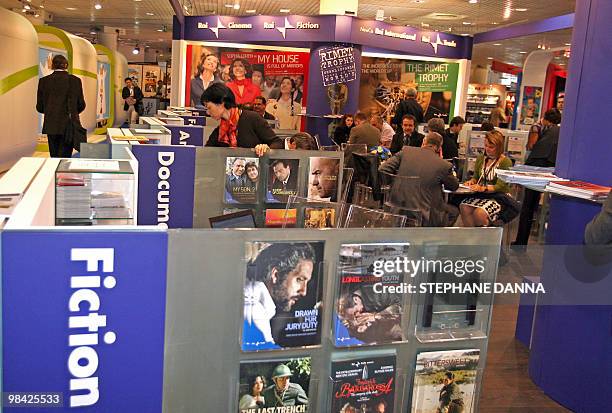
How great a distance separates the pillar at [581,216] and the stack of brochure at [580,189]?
0.32 feet

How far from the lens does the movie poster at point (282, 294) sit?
1.38 m

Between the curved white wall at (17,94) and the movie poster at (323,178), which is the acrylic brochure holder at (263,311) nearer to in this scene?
the movie poster at (323,178)

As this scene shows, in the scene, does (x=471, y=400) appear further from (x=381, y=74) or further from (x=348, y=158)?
(x=381, y=74)

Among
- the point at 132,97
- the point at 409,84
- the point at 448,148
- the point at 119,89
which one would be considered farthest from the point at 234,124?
the point at 119,89

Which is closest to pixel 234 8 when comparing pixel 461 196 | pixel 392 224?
pixel 461 196

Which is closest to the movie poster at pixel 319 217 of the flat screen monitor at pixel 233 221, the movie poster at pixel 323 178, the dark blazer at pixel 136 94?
the flat screen monitor at pixel 233 221

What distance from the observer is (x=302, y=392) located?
56.7 inches

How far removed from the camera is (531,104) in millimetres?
17484

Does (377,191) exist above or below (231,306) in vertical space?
below

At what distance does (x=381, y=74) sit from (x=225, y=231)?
15175 millimetres

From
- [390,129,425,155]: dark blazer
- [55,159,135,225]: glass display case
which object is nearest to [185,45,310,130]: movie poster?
[390,129,425,155]: dark blazer

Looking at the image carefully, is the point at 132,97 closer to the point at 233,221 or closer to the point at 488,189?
the point at 488,189

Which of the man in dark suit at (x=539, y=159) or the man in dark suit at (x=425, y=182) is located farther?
the man in dark suit at (x=539, y=159)

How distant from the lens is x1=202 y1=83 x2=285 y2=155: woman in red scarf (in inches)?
167
